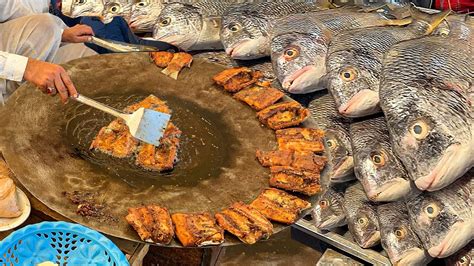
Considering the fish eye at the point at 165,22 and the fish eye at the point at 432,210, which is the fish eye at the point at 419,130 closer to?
the fish eye at the point at 432,210

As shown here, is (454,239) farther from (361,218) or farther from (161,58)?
(161,58)

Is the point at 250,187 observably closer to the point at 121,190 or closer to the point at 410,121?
the point at 121,190

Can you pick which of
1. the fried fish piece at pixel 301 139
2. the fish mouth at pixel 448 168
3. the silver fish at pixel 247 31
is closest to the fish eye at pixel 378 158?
the fish mouth at pixel 448 168

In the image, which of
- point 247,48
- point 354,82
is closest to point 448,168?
point 354,82

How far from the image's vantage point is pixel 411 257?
11.1 ft

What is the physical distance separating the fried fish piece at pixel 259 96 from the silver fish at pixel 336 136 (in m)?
0.55

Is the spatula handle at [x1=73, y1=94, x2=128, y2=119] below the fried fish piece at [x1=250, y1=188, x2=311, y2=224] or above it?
above

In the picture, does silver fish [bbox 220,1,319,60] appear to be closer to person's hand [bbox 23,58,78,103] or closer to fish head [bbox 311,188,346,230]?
fish head [bbox 311,188,346,230]

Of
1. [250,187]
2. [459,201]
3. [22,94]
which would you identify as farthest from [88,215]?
[459,201]

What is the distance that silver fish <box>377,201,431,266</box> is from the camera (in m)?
3.38

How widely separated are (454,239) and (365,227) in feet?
2.02

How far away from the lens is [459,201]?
10.3 feet

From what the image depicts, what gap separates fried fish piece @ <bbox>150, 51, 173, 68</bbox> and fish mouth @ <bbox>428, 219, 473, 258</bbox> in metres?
1.85

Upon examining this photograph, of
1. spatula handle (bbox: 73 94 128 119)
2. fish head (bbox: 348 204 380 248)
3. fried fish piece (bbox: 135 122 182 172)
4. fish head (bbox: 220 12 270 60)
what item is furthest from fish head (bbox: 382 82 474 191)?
spatula handle (bbox: 73 94 128 119)
